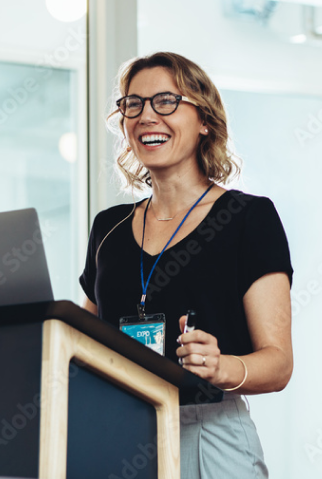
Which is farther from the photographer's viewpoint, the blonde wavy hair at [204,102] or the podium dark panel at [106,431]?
the blonde wavy hair at [204,102]

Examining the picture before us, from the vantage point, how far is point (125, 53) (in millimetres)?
2973

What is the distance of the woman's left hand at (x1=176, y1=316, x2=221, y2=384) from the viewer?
112 cm

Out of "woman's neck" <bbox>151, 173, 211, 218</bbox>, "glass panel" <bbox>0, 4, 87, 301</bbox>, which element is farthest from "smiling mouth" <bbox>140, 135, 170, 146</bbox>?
"glass panel" <bbox>0, 4, 87, 301</bbox>

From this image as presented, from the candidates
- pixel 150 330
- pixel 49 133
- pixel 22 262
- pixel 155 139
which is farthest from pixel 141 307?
pixel 49 133

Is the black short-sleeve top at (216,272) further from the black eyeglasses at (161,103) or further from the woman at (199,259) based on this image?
the black eyeglasses at (161,103)

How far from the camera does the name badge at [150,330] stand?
1506 millimetres

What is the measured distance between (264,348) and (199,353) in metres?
0.35

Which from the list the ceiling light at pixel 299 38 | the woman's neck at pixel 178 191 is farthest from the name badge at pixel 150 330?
the ceiling light at pixel 299 38

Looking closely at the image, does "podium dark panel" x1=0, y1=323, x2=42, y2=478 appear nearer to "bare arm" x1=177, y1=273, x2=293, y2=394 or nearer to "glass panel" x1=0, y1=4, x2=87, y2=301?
"bare arm" x1=177, y1=273, x2=293, y2=394

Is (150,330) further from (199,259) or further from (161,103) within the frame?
(161,103)

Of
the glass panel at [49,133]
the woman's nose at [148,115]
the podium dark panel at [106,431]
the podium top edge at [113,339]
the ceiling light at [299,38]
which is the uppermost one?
the ceiling light at [299,38]

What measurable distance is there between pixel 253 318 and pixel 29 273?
1.94ft

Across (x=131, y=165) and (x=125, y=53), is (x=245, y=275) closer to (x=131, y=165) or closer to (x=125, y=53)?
(x=131, y=165)

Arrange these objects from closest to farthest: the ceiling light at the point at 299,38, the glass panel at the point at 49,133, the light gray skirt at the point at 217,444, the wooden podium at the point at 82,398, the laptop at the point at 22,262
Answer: the wooden podium at the point at 82,398 < the laptop at the point at 22,262 < the light gray skirt at the point at 217,444 < the glass panel at the point at 49,133 < the ceiling light at the point at 299,38
